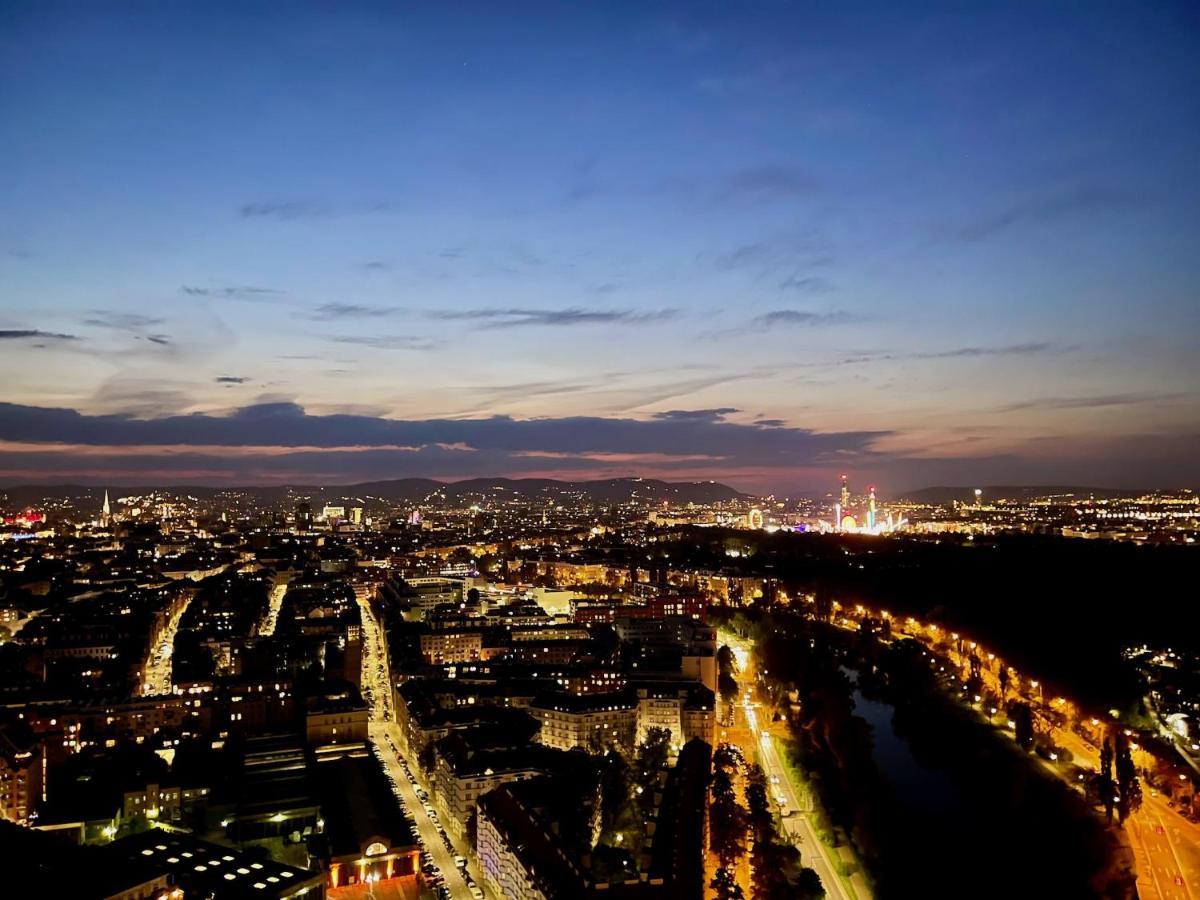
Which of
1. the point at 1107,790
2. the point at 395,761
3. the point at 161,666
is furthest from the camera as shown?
the point at 161,666

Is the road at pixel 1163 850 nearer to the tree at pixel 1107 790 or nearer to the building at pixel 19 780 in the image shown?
the tree at pixel 1107 790

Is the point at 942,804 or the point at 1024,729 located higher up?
the point at 1024,729

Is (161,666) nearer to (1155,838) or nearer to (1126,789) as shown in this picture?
(1126,789)

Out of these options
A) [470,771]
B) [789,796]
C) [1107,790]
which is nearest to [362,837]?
[470,771]

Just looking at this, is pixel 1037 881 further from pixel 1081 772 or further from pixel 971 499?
pixel 971 499

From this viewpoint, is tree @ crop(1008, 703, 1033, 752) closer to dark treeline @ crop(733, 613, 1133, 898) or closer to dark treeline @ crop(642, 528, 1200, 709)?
dark treeline @ crop(733, 613, 1133, 898)

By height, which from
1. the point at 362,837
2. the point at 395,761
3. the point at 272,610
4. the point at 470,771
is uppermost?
the point at 470,771

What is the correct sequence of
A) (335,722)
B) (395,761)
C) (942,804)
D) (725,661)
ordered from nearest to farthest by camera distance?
(942,804), (395,761), (335,722), (725,661)
